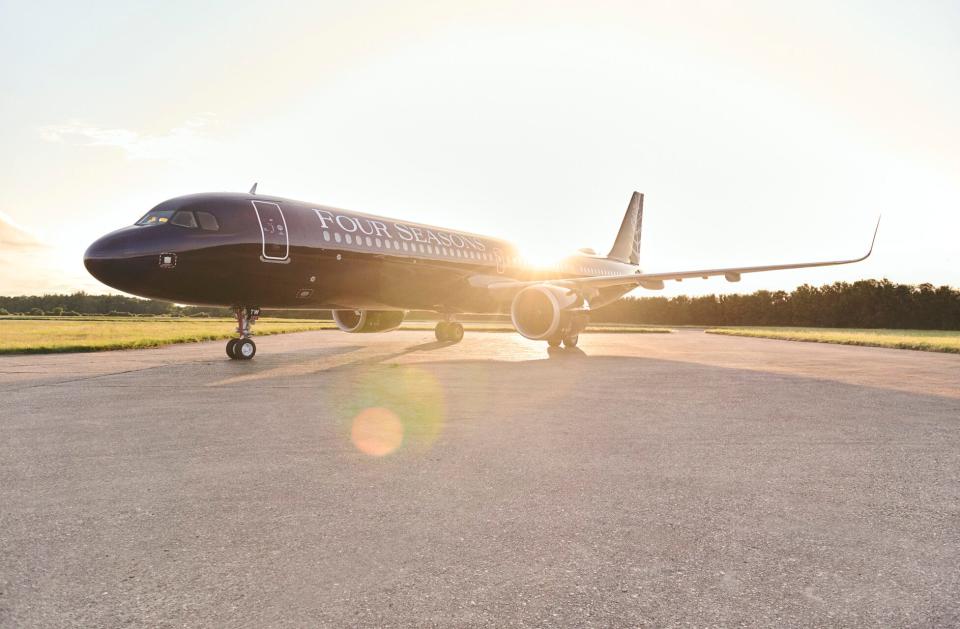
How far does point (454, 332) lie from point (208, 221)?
10.9 meters

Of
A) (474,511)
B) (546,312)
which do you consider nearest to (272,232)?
(546,312)

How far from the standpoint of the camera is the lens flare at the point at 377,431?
5.11m

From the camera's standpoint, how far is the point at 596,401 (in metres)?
7.89

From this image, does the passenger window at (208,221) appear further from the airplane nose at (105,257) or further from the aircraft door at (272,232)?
the airplane nose at (105,257)

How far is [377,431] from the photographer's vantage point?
5801mm

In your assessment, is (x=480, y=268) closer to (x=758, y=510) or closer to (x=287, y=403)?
(x=287, y=403)

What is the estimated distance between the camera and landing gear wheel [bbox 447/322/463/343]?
2119 centimetres

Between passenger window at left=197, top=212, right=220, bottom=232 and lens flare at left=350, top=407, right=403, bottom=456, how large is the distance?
6.73 m

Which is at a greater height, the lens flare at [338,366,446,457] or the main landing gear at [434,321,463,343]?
the main landing gear at [434,321,463,343]

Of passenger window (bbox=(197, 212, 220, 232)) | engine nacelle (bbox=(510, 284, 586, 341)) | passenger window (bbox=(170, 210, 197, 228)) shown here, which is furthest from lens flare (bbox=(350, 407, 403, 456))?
engine nacelle (bbox=(510, 284, 586, 341))

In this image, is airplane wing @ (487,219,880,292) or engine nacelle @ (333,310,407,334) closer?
airplane wing @ (487,219,880,292)

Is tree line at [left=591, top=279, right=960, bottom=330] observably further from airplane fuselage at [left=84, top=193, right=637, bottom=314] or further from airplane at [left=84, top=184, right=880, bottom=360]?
airplane fuselage at [left=84, top=193, right=637, bottom=314]

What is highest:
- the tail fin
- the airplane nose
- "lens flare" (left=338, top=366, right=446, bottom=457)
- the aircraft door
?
the tail fin

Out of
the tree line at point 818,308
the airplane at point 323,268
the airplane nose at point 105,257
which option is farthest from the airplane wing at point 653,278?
the tree line at point 818,308
